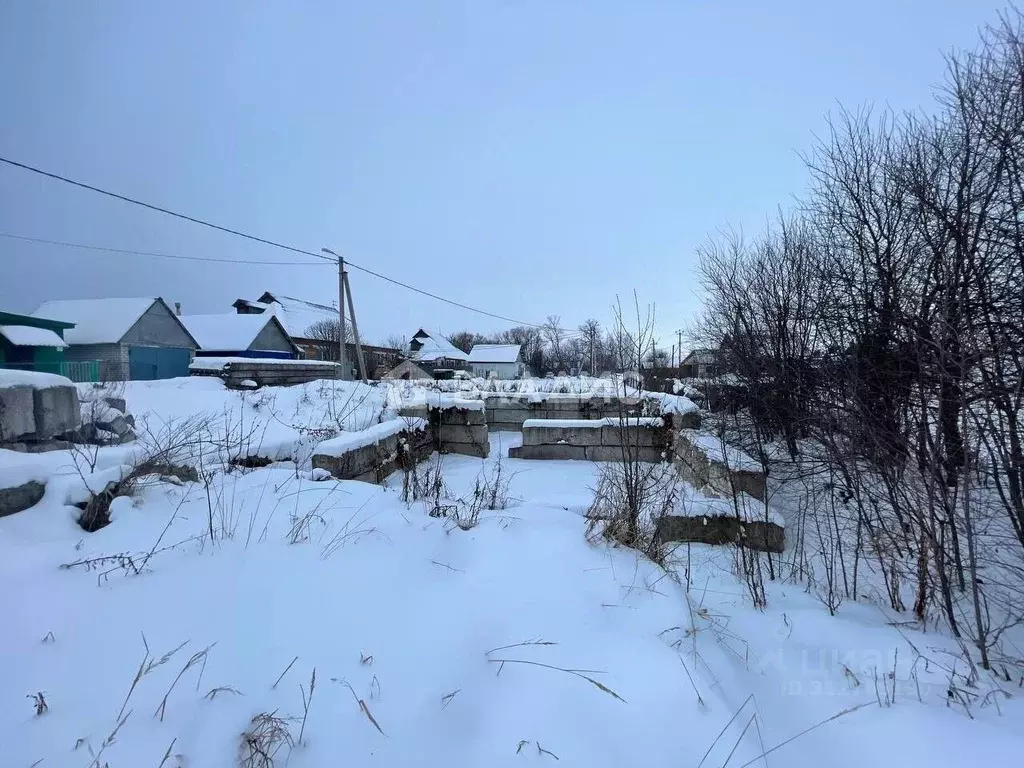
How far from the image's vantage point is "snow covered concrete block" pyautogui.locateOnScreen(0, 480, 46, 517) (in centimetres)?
248

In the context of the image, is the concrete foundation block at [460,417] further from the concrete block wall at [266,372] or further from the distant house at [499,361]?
the distant house at [499,361]

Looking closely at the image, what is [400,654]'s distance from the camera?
184 centimetres

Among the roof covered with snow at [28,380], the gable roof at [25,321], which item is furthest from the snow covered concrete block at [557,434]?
the gable roof at [25,321]

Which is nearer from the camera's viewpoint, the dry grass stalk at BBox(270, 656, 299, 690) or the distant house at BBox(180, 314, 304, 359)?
the dry grass stalk at BBox(270, 656, 299, 690)

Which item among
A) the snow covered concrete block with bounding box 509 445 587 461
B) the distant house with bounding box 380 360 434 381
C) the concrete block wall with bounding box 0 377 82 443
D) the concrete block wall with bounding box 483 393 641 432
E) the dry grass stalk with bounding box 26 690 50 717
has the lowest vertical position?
the snow covered concrete block with bounding box 509 445 587 461

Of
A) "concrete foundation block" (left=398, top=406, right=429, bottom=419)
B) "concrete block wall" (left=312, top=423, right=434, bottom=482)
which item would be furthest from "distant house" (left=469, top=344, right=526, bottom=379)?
"concrete block wall" (left=312, top=423, right=434, bottom=482)

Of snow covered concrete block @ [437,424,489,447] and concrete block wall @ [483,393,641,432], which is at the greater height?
concrete block wall @ [483,393,641,432]

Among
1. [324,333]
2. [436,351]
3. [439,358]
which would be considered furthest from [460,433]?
[324,333]

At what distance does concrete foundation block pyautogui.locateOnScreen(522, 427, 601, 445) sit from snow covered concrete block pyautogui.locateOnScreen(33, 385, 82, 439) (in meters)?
5.58

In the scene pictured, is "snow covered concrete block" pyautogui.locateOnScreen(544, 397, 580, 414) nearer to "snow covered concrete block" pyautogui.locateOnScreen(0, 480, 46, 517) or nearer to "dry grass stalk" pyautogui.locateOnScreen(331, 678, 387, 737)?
"snow covered concrete block" pyautogui.locateOnScreen(0, 480, 46, 517)

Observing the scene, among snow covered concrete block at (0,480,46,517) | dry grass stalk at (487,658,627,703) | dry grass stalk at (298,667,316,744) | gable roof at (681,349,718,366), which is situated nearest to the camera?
dry grass stalk at (298,667,316,744)

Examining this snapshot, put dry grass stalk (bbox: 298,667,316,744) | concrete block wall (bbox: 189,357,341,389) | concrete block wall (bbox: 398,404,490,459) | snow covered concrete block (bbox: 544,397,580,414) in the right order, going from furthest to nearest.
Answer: concrete block wall (bbox: 189,357,341,389), snow covered concrete block (bbox: 544,397,580,414), concrete block wall (bbox: 398,404,490,459), dry grass stalk (bbox: 298,667,316,744)

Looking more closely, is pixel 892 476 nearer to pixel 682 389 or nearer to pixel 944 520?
pixel 944 520

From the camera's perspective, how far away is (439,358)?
43688 mm
